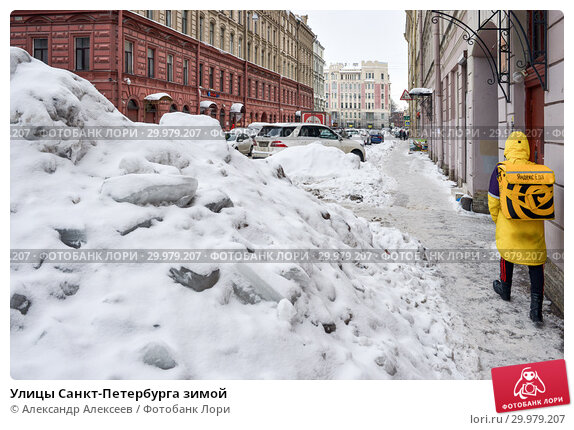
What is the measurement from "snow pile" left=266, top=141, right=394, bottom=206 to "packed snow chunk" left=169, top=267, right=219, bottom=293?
26.9ft

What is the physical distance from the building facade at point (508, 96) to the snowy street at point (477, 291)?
19.7 inches

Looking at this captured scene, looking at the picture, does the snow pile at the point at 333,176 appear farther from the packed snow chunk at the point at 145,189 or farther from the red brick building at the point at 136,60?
the red brick building at the point at 136,60

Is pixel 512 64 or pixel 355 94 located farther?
pixel 355 94

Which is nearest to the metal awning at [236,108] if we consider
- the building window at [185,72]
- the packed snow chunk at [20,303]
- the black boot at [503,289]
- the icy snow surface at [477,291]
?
the building window at [185,72]

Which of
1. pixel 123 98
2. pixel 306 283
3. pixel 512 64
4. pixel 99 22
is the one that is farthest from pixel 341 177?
pixel 99 22

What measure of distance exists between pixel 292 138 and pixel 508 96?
36.6 ft

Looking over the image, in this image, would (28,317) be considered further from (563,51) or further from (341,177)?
(341,177)

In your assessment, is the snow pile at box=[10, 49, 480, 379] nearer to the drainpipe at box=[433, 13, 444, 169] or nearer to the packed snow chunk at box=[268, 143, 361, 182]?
the packed snow chunk at box=[268, 143, 361, 182]

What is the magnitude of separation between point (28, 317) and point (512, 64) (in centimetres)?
730

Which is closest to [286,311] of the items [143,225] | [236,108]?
[143,225]

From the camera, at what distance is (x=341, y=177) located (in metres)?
13.5

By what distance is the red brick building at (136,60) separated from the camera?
21172 millimetres

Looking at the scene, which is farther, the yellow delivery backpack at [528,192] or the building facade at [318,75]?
the building facade at [318,75]

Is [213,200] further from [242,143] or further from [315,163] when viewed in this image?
[242,143]
